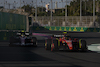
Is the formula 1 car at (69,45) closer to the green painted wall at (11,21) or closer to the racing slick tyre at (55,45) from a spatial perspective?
the racing slick tyre at (55,45)

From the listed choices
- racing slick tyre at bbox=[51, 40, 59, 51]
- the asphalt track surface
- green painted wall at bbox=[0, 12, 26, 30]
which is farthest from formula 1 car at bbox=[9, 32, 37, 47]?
green painted wall at bbox=[0, 12, 26, 30]

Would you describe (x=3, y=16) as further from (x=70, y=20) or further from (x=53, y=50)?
(x=70, y=20)

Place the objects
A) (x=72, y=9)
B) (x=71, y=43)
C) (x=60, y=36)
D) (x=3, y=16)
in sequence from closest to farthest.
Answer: (x=71, y=43) < (x=60, y=36) < (x=3, y=16) < (x=72, y=9)

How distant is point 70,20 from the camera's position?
72.9m

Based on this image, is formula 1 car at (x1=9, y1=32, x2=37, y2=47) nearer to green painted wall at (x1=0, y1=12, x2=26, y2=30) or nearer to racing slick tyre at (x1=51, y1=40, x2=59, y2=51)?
racing slick tyre at (x1=51, y1=40, x2=59, y2=51)

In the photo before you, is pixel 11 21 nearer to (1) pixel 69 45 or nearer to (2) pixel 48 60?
(1) pixel 69 45

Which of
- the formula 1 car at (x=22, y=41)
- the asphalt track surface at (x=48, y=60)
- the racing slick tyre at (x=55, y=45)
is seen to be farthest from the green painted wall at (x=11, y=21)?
the asphalt track surface at (x=48, y=60)

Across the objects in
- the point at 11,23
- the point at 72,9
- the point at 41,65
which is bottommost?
the point at 41,65

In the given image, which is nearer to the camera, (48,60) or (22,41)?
(48,60)

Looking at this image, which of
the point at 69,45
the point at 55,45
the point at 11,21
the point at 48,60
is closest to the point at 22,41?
the point at 55,45

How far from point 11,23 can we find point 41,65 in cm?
2182

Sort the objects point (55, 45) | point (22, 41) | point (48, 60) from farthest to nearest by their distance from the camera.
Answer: point (22, 41) → point (55, 45) → point (48, 60)

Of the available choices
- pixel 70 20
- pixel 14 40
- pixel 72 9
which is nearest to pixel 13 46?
pixel 14 40

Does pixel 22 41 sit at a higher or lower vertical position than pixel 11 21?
lower
